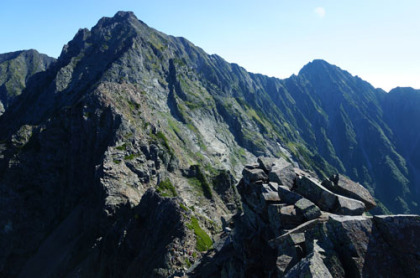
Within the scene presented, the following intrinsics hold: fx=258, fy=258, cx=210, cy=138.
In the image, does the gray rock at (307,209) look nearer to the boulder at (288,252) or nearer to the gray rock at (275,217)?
the gray rock at (275,217)

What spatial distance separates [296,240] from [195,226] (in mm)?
38186

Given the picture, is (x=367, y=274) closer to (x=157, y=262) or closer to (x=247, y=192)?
(x=247, y=192)

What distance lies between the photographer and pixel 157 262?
140 ft

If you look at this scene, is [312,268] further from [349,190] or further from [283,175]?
[283,175]

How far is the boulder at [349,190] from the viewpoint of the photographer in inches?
936

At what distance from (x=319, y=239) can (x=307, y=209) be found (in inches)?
160

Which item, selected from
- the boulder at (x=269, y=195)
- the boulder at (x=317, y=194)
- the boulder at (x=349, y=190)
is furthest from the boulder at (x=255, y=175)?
the boulder at (x=349, y=190)

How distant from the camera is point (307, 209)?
21.1 metres

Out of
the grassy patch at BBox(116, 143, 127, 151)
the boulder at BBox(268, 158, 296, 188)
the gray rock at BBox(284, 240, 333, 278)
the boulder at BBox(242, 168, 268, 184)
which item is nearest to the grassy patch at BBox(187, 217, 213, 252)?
the boulder at BBox(242, 168, 268, 184)

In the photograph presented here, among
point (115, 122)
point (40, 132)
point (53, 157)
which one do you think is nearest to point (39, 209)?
point (53, 157)

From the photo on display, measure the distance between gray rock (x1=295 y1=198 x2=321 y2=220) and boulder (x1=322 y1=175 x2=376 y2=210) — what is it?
15.9 feet

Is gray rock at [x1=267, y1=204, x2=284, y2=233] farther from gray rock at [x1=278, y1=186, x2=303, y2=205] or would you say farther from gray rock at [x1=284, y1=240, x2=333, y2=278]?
gray rock at [x1=284, y1=240, x2=333, y2=278]

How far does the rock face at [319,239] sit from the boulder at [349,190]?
0.12m

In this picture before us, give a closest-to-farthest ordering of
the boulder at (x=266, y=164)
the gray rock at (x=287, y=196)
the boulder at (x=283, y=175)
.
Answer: the gray rock at (x=287, y=196)
the boulder at (x=283, y=175)
the boulder at (x=266, y=164)
